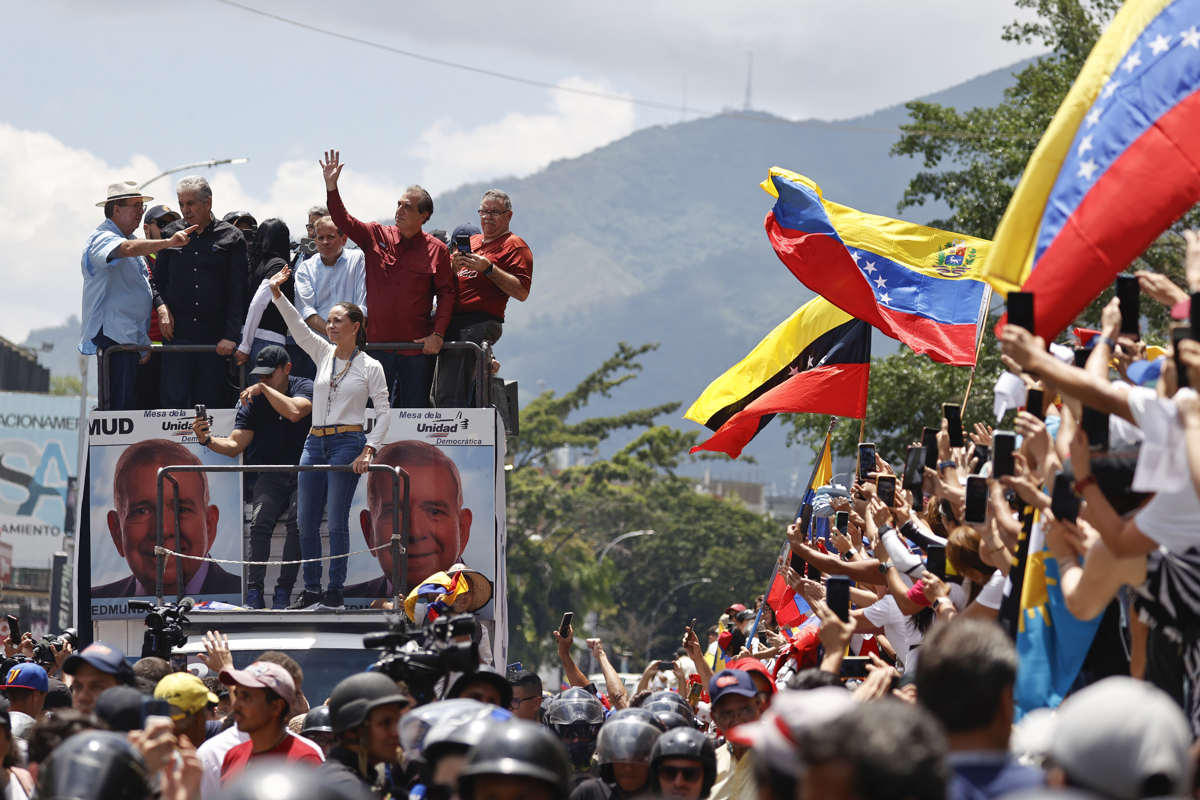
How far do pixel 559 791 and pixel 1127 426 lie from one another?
2629 millimetres

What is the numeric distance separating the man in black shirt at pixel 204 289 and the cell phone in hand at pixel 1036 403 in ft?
24.8

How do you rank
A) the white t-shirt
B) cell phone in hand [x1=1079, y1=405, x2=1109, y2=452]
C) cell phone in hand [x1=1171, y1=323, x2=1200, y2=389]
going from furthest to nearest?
1. cell phone in hand [x1=1079, y1=405, x2=1109, y2=452]
2. cell phone in hand [x1=1171, y1=323, x2=1200, y2=389]
3. the white t-shirt

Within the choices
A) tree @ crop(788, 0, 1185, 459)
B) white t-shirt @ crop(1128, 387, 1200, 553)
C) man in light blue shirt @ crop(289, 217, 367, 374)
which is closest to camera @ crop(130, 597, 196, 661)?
man in light blue shirt @ crop(289, 217, 367, 374)

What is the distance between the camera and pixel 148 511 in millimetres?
10641

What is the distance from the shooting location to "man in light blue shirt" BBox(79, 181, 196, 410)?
11.4 metres

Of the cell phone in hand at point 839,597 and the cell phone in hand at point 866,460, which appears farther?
the cell phone in hand at point 866,460

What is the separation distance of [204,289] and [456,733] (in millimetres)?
7761

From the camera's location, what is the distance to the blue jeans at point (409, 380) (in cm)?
1127

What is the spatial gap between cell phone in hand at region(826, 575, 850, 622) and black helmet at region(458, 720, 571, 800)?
74.4 inches

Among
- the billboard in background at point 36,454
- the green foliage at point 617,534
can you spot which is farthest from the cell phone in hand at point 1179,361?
the billboard in background at point 36,454

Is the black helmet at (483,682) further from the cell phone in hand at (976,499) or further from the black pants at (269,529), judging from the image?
the black pants at (269,529)

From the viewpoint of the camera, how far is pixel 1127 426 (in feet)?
17.2

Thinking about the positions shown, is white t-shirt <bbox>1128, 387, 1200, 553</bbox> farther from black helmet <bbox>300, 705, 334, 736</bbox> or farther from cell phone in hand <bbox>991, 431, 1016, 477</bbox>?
black helmet <bbox>300, 705, 334, 736</bbox>

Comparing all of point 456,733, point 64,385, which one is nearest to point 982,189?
point 456,733
